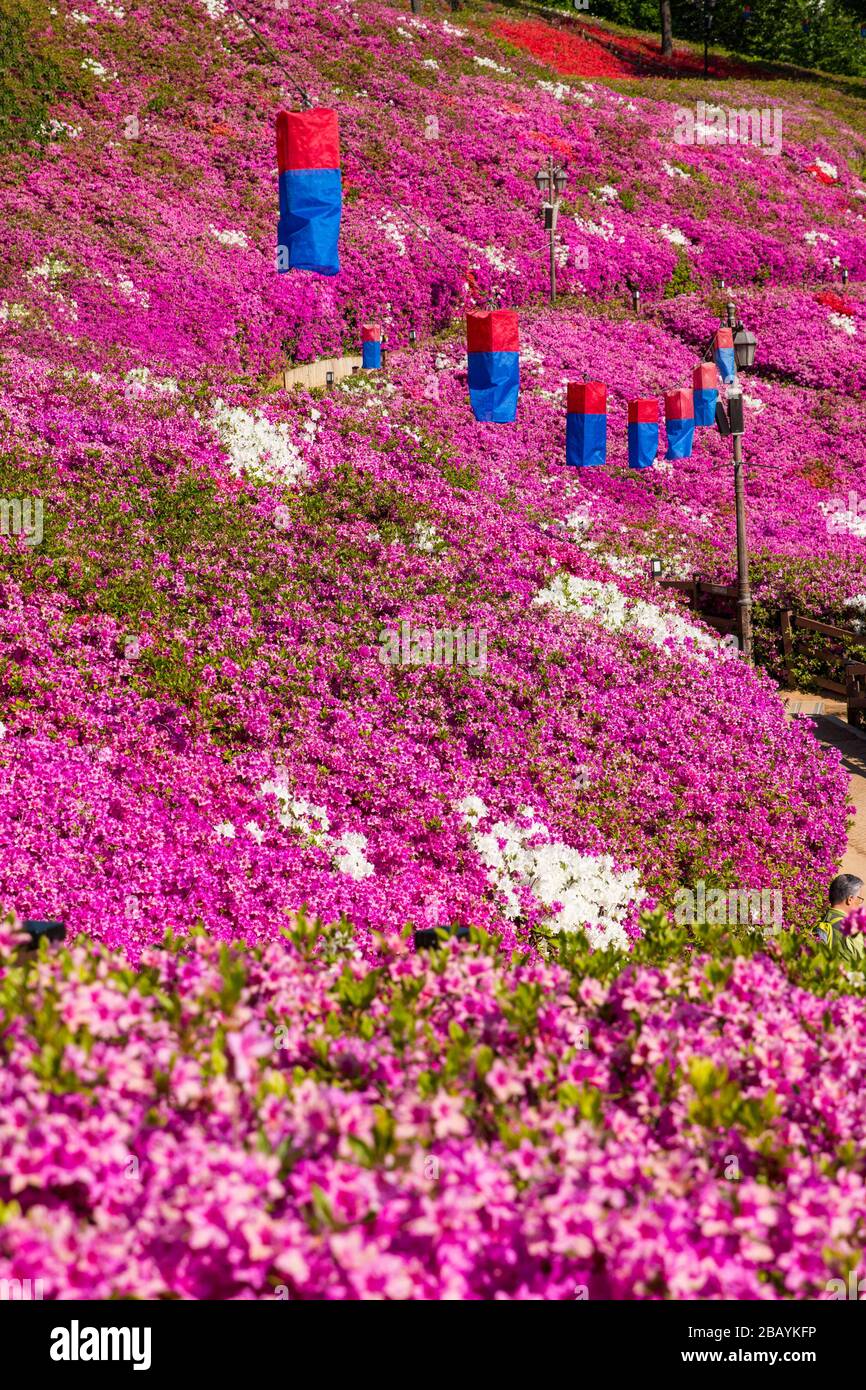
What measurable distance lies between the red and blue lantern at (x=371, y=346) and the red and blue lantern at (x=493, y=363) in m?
9.41

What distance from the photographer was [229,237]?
89.4ft

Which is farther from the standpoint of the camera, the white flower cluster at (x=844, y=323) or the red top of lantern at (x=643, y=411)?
the white flower cluster at (x=844, y=323)

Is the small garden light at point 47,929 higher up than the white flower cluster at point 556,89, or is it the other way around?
the white flower cluster at point 556,89

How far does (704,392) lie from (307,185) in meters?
14.6

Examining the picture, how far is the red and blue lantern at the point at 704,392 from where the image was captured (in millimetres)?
22438

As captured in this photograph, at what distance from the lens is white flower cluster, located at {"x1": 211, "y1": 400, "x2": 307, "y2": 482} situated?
1409 cm

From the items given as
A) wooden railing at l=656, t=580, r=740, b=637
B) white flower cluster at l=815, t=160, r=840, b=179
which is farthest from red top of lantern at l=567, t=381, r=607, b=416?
white flower cluster at l=815, t=160, r=840, b=179

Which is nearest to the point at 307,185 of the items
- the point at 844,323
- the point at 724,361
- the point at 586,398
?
the point at 586,398

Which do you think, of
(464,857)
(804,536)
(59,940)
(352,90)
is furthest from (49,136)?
(59,940)

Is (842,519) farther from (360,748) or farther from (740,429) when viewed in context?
(360,748)

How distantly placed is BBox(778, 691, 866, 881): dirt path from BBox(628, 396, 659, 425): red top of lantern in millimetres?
7091

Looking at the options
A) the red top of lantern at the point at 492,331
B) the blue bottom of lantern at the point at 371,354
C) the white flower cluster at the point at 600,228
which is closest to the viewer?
the red top of lantern at the point at 492,331

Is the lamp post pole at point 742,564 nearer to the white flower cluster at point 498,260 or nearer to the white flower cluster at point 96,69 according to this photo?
the white flower cluster at point 498,260

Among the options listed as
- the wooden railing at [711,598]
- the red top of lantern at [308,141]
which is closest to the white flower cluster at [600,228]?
the wooden railing at [711,598]
